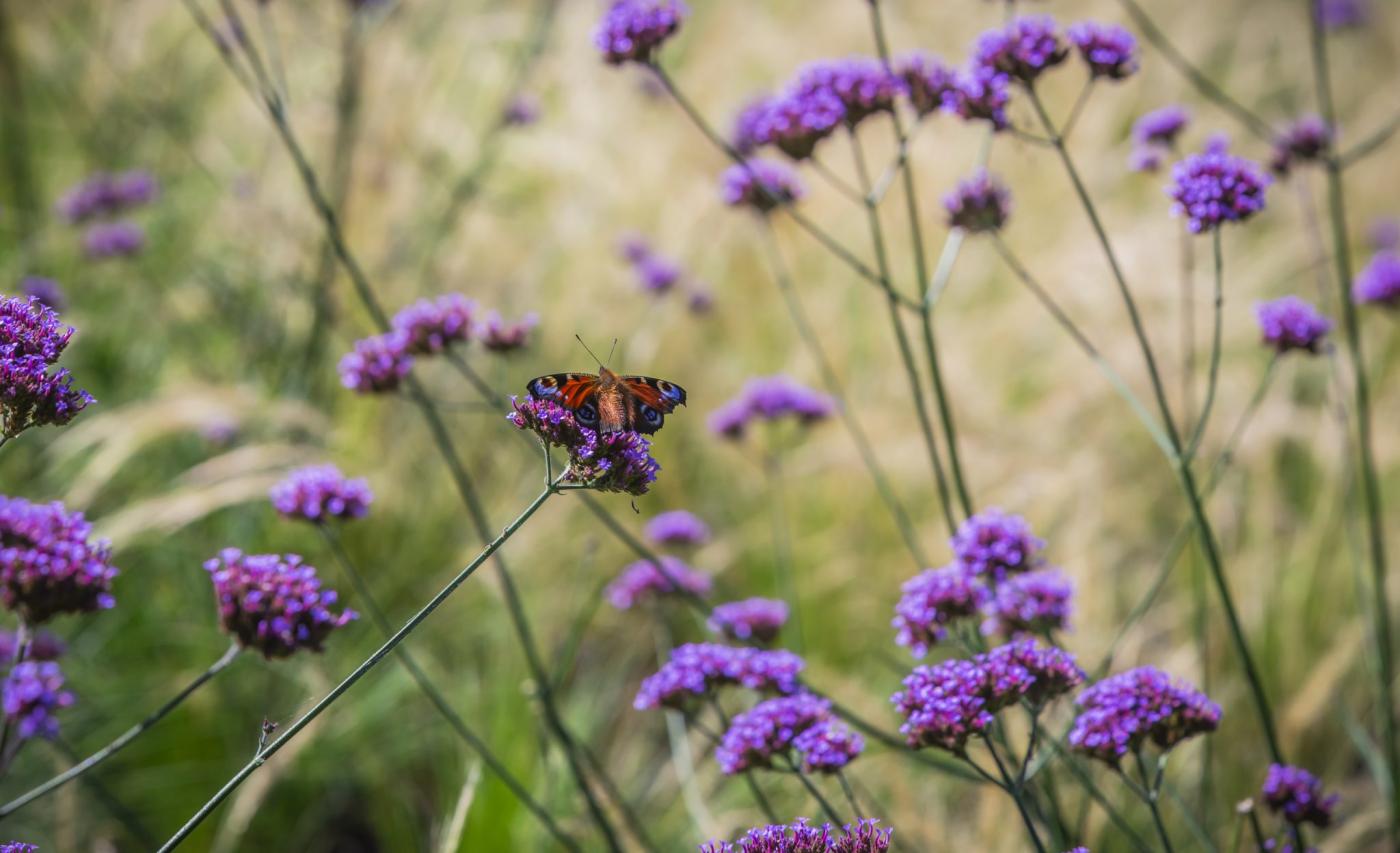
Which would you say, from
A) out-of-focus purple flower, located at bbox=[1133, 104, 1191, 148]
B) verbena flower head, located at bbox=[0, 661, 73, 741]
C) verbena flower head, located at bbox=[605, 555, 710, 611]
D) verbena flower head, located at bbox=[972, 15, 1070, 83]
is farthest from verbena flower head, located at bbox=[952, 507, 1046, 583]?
verbena flower head, located at bbox=[0, 661, 73, 741]

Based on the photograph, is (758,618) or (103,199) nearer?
(758,618)

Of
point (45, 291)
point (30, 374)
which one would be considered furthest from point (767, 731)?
point (45, 291)

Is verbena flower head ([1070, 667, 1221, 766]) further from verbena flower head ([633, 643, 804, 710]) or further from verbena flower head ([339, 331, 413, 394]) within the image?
verbena flower head ([339, 331, 413, 394])

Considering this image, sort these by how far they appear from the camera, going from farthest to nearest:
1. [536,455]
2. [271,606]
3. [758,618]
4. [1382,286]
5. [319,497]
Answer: [1382,286] < [536,455] < [758,618] < [319,497] < [271,606]

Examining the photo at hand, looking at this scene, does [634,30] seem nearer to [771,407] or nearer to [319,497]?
[319,497]

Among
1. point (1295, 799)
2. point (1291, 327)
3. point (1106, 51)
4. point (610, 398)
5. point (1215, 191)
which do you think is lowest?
point (1295, 799)

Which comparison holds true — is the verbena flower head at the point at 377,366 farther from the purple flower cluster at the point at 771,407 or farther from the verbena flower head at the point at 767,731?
the purple flower cluster at the point at 771,407
